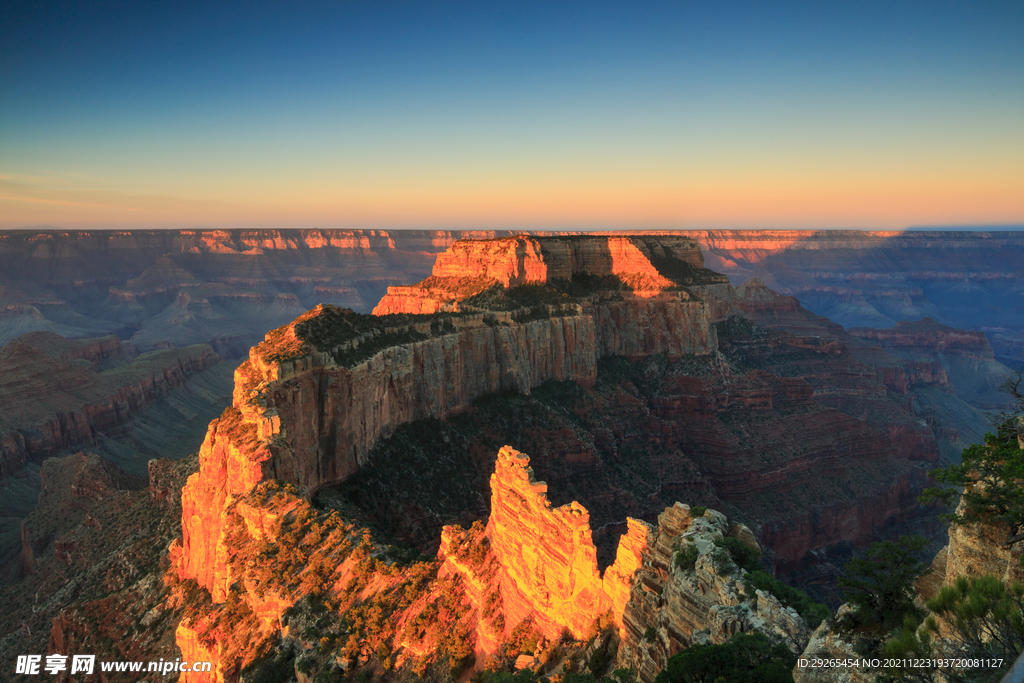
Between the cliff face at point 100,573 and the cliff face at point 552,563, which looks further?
the cliff face at point 100,573

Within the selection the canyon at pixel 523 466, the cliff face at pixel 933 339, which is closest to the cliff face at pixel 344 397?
the canyon at pixel 523 466

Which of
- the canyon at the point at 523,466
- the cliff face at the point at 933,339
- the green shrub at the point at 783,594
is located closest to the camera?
the green shrub at the point at 783,594

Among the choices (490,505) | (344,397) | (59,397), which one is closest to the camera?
(344,397)

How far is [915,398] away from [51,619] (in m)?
164

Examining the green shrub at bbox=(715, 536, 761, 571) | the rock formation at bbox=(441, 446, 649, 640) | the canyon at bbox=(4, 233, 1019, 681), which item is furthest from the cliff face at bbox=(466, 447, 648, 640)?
the green shrub at bbox=(715, 536, 761, 571)

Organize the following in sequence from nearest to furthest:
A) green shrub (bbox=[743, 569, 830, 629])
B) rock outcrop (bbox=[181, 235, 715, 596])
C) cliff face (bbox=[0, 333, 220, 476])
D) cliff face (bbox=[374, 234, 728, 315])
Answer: green shrub (bbox=[743, 569, 830, 629]) < rock outcrop (bbox=[181, 235, 715, 596]) < cliff face (bbox=[374, 234, 728, 315]) < cliff face (bbox=[0, 333, 220, 476])

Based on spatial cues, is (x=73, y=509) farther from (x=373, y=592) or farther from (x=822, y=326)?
(x=822, y=326)

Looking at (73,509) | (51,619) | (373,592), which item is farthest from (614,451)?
(73,509)

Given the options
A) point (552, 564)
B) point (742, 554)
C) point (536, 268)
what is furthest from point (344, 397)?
point (536, 268)

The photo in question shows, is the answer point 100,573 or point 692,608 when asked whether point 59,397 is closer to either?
point 100,573

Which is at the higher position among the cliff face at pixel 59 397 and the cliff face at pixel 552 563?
the cliff face at pixel 552 563

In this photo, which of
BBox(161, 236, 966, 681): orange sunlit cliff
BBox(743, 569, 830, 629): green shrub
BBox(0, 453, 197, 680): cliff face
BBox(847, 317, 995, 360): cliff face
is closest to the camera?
BBox(743, 569, 830, 629): green shrub

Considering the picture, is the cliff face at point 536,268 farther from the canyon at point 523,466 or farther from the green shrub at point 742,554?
the green shrub at point 742,554

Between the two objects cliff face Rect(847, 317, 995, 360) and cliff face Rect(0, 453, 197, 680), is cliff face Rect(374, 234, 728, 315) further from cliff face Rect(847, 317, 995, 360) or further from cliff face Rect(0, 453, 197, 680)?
cliff face Rect(847, 317, 995, 360)
